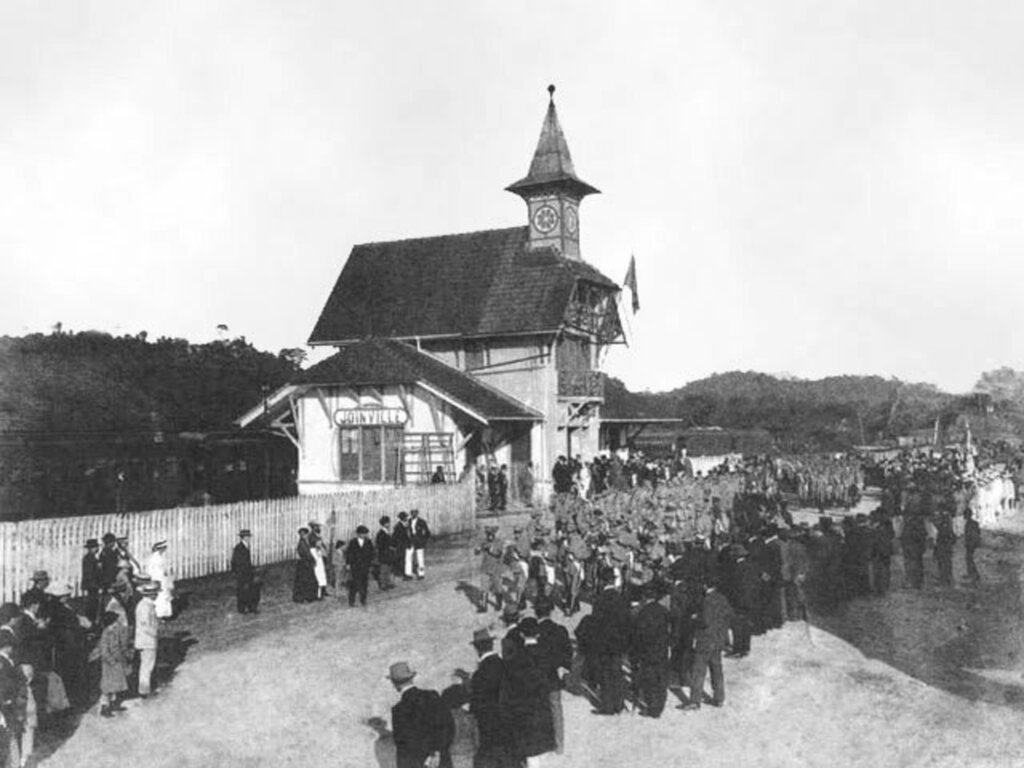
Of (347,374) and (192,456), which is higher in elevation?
(347,374)

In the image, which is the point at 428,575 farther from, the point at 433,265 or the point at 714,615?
the point at 433,265

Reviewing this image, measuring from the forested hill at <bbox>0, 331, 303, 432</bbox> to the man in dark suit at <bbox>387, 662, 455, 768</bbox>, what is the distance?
2229 cm

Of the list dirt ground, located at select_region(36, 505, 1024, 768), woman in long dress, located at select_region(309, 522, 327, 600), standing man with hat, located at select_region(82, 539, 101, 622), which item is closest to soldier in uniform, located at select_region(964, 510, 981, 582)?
dirt ground, located at select_region(36, 505, 1024, 768)

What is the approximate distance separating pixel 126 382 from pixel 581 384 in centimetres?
1790

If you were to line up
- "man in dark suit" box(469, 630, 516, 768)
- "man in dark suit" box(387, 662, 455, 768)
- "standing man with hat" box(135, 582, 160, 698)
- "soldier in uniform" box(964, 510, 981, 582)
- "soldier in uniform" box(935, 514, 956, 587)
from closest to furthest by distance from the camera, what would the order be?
"man in dark suit" box(387, 662, 455, 768) → "man in dark suit" box(469, 630, 516, 768) → "standing man with hat" box(135, 582, 160, 698) → "soldier in uniform" box(935, 514, 956, 587) → "soldier in uniform" box(964, 510, 981, 582)

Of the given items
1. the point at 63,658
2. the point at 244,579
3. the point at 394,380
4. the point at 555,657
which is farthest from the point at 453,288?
the point at 555,657

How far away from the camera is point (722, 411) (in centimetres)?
8588

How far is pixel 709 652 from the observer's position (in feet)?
38.1

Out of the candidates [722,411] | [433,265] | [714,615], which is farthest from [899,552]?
[722,411]

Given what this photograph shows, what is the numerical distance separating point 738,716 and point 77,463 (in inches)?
902

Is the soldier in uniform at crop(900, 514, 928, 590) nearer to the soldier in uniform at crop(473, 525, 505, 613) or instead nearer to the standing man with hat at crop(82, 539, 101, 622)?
the soldier in uniform at crop(473, 525, 505, 613)

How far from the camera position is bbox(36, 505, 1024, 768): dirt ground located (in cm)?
1015

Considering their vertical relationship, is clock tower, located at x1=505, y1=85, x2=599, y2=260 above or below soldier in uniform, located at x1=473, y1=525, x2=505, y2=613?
above

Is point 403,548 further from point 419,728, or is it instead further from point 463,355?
point 463,355
